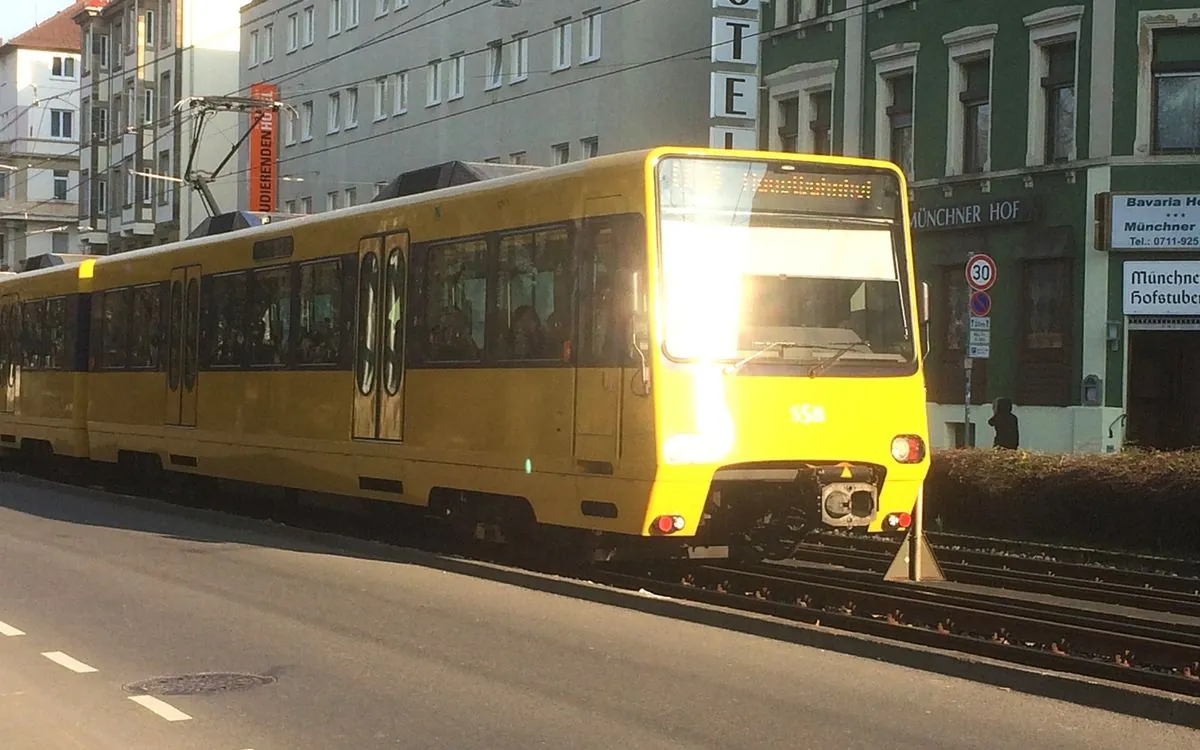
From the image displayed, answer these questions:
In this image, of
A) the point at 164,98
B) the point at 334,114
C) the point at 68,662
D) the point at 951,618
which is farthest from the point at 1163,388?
the point at 164,98

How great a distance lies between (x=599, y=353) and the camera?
44.6ft

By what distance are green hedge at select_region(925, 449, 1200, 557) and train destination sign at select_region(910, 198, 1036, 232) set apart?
1157 centimetres

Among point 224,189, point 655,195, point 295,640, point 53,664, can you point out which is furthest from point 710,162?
point 224,189

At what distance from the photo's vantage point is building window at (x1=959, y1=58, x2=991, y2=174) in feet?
107

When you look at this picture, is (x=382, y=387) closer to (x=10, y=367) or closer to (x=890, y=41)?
(x=10, y=367)

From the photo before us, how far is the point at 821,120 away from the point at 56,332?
1627cm

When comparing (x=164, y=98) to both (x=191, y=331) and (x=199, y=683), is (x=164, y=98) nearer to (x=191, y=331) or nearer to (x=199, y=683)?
(x=191, y=331)

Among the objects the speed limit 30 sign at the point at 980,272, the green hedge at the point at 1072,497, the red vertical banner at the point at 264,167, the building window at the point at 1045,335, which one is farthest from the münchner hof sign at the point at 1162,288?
the red vertical banner at the point at 264,167

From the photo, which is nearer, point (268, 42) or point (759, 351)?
point (759, 351)

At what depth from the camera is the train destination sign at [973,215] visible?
3128 cm

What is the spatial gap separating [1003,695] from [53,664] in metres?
5.16

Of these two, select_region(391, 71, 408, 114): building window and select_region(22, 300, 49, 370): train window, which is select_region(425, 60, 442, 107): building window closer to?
select_region(391, 71, 408, 114): building window

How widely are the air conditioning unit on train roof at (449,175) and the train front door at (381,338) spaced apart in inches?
29.4

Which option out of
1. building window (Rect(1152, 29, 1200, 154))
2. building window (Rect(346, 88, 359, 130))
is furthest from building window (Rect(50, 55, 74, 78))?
building window (Rect(1152, 29, 1200, 154))
